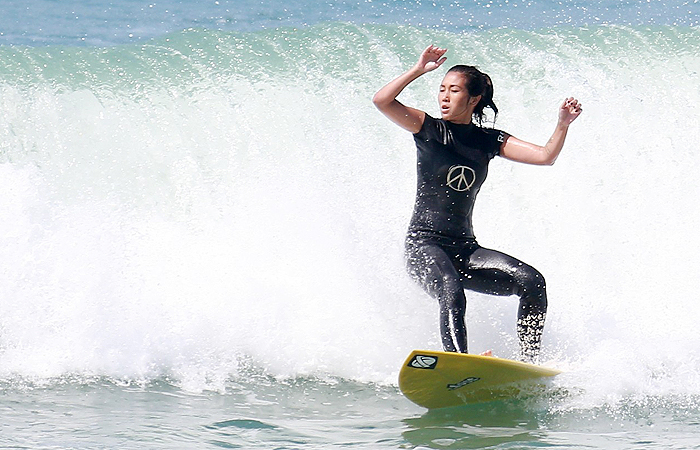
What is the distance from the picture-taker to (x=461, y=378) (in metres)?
4.61

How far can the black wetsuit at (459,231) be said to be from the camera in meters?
4.89

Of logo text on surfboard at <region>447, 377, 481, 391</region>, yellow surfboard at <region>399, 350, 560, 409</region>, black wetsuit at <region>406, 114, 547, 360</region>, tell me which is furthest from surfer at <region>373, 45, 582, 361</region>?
logo text on surfboard at <region>447, 377, 481, 391</region>

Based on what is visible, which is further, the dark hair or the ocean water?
the dark hair

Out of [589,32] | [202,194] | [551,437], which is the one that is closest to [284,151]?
[202,194]

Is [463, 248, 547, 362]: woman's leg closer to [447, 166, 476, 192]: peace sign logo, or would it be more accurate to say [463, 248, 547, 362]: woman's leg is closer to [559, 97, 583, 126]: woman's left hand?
[447, 166, 476, 192]: peace sign logo

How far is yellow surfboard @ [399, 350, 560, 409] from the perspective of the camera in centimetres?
454

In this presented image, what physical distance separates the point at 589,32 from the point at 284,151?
3.65 meters

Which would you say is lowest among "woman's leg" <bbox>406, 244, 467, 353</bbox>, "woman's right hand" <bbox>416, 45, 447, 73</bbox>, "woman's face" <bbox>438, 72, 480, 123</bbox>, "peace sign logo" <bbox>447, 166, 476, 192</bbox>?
"woman's leg" <bbox>406, 244, 467, 353</bbox>

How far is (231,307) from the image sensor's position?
6020mm

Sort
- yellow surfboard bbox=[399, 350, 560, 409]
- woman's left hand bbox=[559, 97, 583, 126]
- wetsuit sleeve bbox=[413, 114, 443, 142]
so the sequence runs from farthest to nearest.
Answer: wetsuit sleeve bbox=[413, 114, 443, 142], woman's left hand bbox=[559, 97, 583, 126], yellow surfboard bbox=[399, 350, 560, 409]

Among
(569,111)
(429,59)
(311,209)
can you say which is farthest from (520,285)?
(311,209)

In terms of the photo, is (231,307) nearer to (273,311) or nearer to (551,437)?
(273,311)

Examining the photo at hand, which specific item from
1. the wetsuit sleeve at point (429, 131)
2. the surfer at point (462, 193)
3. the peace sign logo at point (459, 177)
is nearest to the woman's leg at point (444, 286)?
the surfer at point (462, 193)

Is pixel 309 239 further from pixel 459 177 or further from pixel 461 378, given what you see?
pixel 461 378
